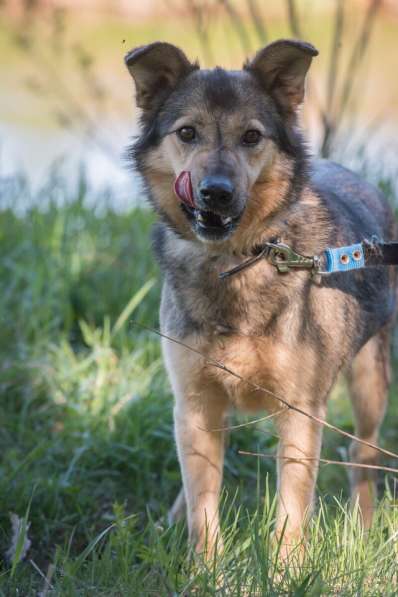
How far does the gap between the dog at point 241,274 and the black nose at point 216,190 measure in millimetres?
93

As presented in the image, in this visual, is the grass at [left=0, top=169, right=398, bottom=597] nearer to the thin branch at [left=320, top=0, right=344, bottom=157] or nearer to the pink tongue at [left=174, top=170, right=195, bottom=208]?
the pink tongue at [left=174, top=170, right=195, bottom=208]

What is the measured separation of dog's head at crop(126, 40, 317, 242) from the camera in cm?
347

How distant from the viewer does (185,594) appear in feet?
10.1

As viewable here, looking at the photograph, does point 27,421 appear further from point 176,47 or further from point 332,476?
point 176,47

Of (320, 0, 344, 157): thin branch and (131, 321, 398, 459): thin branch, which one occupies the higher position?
(320, 0, 344, 157): thin branch

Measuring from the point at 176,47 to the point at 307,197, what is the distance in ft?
2.73

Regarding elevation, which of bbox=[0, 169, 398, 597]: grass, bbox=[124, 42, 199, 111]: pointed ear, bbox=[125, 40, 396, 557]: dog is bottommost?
bbox=[0, 169, 398, 597]: grass

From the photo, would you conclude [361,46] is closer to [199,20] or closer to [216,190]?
[199,20]

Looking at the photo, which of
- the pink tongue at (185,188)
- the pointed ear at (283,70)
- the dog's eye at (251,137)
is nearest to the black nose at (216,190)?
the pink tongue at (185,188)

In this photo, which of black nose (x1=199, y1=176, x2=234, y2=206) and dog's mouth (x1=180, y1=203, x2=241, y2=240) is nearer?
black nose (x1=199, y1=176, x2=234, y2=206)

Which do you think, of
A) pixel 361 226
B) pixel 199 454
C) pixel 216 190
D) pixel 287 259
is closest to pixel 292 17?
pixel 361 226

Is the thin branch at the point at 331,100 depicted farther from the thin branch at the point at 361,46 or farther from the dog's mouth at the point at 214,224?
the dog's mouth at the point at 214,224

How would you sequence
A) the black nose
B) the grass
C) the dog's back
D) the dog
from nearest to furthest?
the grass, the black nose, the dog, the dog's back

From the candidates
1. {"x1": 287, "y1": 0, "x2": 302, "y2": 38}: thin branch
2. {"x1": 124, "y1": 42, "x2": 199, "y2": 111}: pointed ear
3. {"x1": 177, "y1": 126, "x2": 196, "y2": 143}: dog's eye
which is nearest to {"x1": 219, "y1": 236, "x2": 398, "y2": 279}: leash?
{"x1": 177, "y1": 126, "x2": 196, "y2": 143}: dog's eye
